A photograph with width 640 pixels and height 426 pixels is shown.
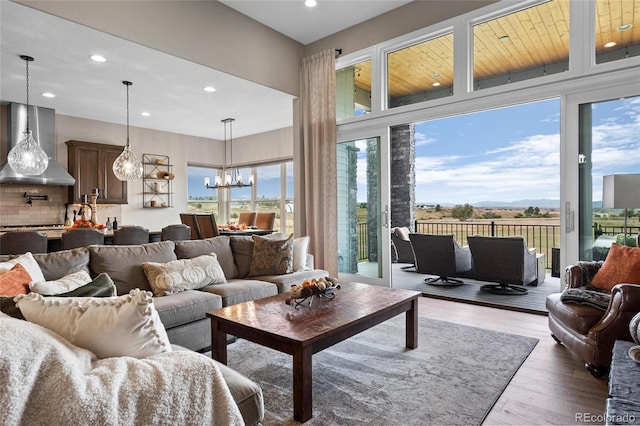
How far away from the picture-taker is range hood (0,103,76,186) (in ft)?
19.0

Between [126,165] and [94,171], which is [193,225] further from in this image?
[94,171]

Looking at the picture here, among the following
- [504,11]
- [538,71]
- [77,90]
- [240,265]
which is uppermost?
[504,11]

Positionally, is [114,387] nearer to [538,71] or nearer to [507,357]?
[507,357]

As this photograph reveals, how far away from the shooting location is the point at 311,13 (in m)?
4.72

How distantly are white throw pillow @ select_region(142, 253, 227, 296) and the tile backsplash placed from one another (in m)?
4.80

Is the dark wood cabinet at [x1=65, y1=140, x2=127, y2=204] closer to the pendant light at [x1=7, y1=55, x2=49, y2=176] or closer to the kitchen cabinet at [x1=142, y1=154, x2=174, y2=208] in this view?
the kitchen cabinet at [x1=142, y1=154, x2=174, y2=208]

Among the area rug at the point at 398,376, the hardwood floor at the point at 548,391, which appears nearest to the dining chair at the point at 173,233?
the area rug at the point at 398,376

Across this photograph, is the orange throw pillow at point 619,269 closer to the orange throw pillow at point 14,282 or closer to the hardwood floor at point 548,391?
the hardwood floor at point 548,391

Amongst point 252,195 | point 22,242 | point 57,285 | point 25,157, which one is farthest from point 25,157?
point 252,195

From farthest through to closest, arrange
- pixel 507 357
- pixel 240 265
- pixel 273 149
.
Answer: pixel 273 149 → pixel 240 265 → pixel 507 357

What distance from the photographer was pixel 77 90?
17.5 ft

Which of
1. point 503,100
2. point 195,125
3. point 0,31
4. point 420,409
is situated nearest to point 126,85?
point 0,31

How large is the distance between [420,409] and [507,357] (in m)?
1.12

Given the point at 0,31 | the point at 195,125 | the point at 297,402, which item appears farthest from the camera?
the point at 195,125
